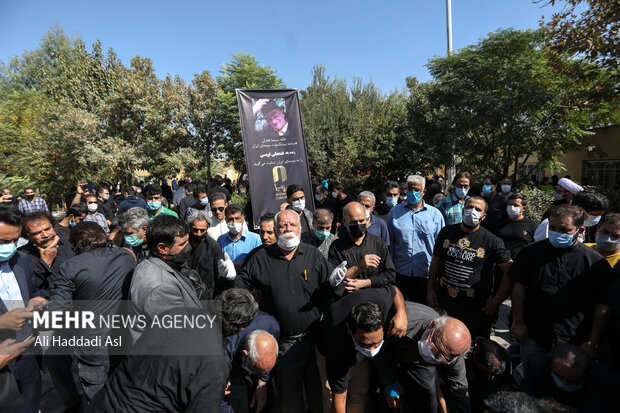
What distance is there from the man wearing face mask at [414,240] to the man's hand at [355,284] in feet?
5.01

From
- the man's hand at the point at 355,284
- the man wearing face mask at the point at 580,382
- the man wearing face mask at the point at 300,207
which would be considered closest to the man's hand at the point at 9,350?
the man's hand at the point at 355,284

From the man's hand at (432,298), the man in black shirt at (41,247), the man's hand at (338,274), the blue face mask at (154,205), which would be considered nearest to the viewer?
the man's hand at (338,274)

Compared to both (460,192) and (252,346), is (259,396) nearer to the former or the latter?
(252,346)

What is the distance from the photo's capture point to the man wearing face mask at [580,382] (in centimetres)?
197

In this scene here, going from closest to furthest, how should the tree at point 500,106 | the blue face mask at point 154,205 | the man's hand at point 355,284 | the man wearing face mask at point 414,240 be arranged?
the man's hand at point 355,284 → the man wearing face mask at point 414,240 → the blue face mask at point 154,205 → the tree at point 500,106

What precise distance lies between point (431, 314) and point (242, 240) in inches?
90.3

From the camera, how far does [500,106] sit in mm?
Answer: 10555

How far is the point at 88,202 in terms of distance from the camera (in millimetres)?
6258

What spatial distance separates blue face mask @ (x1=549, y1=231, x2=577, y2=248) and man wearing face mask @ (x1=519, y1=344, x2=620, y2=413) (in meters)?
0.79

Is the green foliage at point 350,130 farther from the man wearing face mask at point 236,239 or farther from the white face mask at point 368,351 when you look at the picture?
the white face mask at point 368,351

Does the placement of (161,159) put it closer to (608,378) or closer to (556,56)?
(556,56)

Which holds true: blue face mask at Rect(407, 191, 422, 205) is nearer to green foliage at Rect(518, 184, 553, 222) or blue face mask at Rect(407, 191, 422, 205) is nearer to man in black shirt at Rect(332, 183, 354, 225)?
man in black shirt at Rect(332, 183, 354, 225)

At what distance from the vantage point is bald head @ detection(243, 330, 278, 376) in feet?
7.05

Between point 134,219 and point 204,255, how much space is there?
2.74ft
